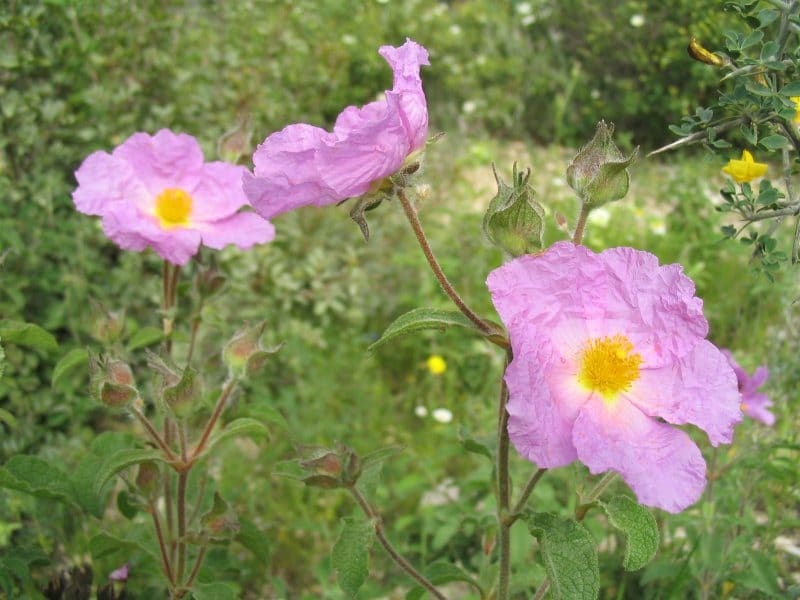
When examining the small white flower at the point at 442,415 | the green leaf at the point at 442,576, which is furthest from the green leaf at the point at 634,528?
the small white flower at the point at 442,415

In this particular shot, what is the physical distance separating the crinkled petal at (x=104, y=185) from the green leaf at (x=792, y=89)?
1.09 m

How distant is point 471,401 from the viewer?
2.71 metres

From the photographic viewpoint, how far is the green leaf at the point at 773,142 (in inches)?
44.8

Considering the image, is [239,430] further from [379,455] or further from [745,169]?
[745,169]

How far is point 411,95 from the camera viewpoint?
101 centimetres

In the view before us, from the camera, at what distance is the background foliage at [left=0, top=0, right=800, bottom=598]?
1837mm

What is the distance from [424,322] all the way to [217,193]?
0.78 m

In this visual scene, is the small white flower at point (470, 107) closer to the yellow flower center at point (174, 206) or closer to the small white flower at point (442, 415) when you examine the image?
the small white flower at point (442, 415)

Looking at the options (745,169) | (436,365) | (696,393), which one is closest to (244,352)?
(696,393)

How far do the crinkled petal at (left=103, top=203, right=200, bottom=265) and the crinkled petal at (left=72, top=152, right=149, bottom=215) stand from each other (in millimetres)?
38

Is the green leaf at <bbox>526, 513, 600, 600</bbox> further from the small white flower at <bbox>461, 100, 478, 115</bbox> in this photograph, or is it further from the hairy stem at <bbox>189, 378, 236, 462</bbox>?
the small white flower at <bbox>461, 100, 478, 115</bbox>

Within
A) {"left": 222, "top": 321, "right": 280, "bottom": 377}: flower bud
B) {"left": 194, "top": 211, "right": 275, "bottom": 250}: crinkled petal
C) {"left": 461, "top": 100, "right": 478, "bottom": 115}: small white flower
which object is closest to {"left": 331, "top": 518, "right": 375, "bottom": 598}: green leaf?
{"left": 222, "top": 321, "right": 280, "bottom": 377}: flower bud

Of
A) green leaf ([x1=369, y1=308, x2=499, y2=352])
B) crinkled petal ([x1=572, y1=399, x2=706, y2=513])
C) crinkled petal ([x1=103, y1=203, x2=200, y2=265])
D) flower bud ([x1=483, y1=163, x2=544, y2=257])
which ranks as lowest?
crinkled petal ([x1=572, y1=399, x2=706, y2=513])

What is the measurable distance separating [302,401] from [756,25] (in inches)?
77.6
